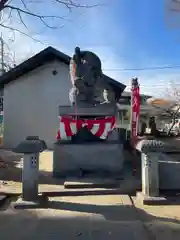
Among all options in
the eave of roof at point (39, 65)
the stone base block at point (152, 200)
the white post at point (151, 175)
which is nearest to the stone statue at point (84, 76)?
the white post at point (151, 175)

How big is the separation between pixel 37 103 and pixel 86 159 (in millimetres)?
9165

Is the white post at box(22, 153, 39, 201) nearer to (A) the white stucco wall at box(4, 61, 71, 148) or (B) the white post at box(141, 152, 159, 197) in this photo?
(B) the white post at box(141, 152, 159, 197)

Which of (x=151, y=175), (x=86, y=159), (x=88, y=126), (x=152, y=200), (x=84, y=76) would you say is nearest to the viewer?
(x=152, y=200)

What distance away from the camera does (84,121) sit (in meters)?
8.37

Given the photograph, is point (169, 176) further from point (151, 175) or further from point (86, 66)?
point (86, 66)

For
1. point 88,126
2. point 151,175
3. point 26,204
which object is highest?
point 88,126

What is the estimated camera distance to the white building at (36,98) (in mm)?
16453

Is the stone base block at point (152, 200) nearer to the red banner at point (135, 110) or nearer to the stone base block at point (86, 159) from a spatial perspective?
the stone base block at point (86, 159)

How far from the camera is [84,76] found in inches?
337

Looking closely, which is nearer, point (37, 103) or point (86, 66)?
point (86, 66)

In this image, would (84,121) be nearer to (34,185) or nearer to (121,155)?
(121,155)

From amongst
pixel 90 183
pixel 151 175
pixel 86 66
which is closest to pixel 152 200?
pixel 151 175

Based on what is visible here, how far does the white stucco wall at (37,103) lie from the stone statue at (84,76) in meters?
7.74

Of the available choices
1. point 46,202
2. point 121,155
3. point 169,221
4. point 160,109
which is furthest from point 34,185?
point 160,109
